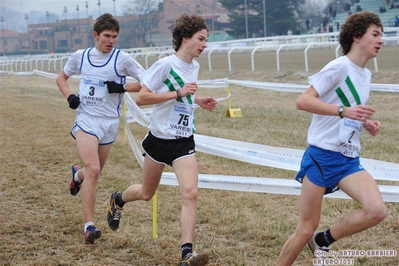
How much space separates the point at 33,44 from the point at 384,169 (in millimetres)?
119858

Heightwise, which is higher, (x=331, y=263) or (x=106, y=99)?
(x=106, y=99)

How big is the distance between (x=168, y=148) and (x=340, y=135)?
1.59 m

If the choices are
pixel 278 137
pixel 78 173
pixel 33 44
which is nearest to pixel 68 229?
pixel 78 173

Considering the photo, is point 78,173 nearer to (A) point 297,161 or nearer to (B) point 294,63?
(A) point 297,161

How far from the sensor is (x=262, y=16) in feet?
214

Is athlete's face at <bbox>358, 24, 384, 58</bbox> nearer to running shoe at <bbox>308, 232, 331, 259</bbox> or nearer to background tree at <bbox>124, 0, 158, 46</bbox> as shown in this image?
running shoe at <bbox>308, 232, 331, 259</bbox>

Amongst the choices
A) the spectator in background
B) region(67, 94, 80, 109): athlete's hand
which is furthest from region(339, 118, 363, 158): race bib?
the spectator in background

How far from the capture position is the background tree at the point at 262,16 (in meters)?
63.6

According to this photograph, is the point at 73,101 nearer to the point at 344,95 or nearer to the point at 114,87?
the point at 114,87

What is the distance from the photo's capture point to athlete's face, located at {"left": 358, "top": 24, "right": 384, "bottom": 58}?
179 inches

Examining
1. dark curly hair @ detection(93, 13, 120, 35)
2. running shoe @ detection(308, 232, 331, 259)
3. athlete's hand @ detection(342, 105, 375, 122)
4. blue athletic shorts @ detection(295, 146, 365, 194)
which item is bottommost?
running shoe @ detection(308, 232, 331, 259)

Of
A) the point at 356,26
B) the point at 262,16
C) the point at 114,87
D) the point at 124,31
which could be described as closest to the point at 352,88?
the point at 356,26

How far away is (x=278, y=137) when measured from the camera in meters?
12.3

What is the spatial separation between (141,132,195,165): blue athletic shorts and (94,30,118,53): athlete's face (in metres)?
1.30
